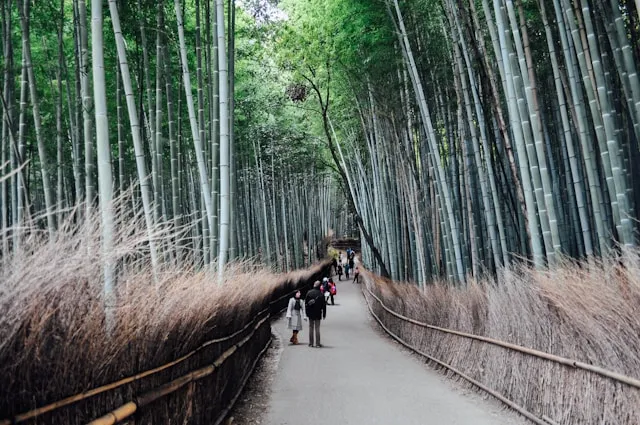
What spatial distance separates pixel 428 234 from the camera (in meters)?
8.62

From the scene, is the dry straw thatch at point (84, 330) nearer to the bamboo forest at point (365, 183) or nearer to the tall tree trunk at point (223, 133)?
the bamboo forest at point (365, 183)

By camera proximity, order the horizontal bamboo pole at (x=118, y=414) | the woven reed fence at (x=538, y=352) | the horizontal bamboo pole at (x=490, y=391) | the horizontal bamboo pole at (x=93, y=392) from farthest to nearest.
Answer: the horizontal bamboo pole at (x=490, y=391), the woven reed fence at (x=538, y=352), the horizontal bamboo pole at (x=118, y=414), the horizontal bamboo pole at (x=93, y=392)

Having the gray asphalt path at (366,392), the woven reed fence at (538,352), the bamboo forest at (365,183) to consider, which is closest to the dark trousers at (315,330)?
the gray asphalt path at (366,392)

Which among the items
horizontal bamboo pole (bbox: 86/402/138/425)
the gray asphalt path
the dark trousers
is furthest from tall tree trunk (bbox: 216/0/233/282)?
the dark trousers

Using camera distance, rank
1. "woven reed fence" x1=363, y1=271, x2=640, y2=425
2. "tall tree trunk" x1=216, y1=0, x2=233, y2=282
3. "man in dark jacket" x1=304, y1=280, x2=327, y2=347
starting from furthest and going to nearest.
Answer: "man in dark jacket" x1=304, y1=280, x2=327, y2=347 < "tall tree trunk" x1=216, y1=0, x2=233, y2=282 < "woven reed fence" x1=363, y1=271, x2=640, y2=425

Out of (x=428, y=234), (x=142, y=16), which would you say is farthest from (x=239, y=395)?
(x=428, y=234)

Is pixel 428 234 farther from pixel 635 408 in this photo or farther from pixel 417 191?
pixel 635 408

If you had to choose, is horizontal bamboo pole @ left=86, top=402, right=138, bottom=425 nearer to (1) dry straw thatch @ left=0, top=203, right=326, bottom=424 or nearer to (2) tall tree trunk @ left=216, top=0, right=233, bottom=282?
(1) dry straw thatch @ left=0, top=203, right=326, bottom=424

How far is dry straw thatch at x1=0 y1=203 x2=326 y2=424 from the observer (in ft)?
5.09

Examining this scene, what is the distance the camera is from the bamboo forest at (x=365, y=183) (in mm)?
2051

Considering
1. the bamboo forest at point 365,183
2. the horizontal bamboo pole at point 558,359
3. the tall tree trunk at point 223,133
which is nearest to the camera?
the bamboo forest at point 365,183

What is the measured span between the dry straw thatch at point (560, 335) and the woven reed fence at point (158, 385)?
214 centimetres

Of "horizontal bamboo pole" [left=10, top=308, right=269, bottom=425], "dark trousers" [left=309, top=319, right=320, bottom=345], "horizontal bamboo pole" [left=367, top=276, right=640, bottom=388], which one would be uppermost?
"horizontal bamboo pole" [left=10, top=308, right=269, bottom=425]

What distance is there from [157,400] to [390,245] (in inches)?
363
